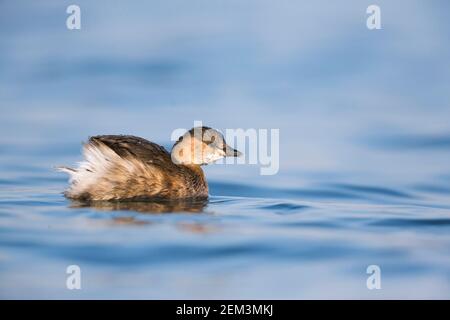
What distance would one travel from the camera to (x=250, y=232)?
27.8 ft

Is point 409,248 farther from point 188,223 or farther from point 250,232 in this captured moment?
point 188,223

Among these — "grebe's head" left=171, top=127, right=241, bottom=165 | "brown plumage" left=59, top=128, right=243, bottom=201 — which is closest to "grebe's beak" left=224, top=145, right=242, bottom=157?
"grebe's head" left=171, top=127, right=241, bottom=165

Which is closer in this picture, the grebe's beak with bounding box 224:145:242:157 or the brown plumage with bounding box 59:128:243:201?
the brown plumage with bounding box 59:128:243:201

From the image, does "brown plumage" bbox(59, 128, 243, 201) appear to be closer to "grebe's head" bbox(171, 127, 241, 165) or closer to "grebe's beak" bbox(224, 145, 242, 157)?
"grebe's head" bbox(171, 127, 241, 165)

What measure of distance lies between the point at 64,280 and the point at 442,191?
5740 millimetres

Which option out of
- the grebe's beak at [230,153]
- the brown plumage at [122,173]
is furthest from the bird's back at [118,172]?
the grebe's beak at [230,153]

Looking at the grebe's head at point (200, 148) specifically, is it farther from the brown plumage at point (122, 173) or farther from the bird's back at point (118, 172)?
the bird's back at point (118, 172)

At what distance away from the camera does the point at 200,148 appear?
33.1ft

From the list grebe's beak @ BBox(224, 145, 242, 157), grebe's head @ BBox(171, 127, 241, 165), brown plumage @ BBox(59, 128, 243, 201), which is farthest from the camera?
grebe's beak @ BBox(224, 145, 242, 157)

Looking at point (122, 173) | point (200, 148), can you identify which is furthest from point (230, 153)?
point (122, 173)

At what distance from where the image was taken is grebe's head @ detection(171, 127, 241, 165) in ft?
32.9

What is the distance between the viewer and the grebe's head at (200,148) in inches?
395

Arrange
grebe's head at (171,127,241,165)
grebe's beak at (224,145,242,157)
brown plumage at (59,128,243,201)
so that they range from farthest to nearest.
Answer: grebe's beak at (224,145,242,157), grebe's head at (171,127,241,165), brown plumage at (59,128,243,201)

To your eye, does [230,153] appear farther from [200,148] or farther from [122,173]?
[122,173]
